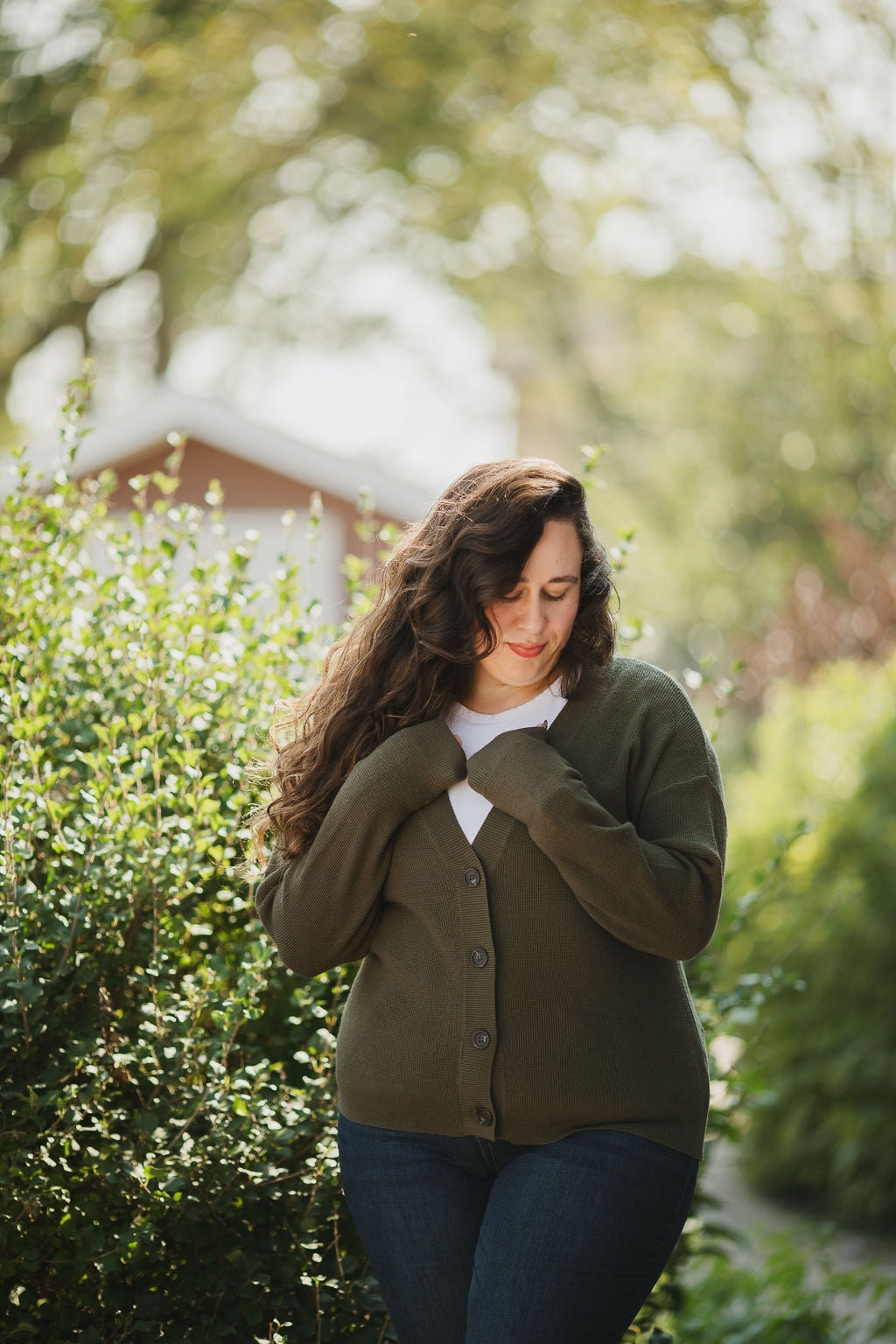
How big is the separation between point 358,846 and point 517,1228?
1.98 feet

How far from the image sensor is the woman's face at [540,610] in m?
2.27

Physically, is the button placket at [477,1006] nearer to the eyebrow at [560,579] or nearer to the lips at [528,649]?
the lips at [528,649]

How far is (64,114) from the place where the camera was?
52.4 feet

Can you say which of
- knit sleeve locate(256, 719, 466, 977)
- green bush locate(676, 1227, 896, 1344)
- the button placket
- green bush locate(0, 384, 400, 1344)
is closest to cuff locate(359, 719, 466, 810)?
knit sleeve locate(256, 719, 466, 977)

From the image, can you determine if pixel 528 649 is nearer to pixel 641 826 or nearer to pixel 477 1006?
pixel 641 826

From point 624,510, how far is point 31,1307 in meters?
21.4

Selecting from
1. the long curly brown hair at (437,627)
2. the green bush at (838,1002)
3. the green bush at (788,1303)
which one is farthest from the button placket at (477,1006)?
the green bush at (838,1002)

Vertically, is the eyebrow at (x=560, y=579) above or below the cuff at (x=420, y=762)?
above

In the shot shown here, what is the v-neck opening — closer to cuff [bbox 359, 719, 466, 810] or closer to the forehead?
cuff [bbox 359, 719, 466, 810]

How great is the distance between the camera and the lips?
7.47 feet

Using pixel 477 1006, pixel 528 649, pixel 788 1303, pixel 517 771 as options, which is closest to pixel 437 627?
pixel 528 649

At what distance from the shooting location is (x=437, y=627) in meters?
2.33

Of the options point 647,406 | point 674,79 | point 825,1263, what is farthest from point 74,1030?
point 647,406

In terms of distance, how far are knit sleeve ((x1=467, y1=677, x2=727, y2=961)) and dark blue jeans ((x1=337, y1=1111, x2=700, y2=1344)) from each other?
320mm
